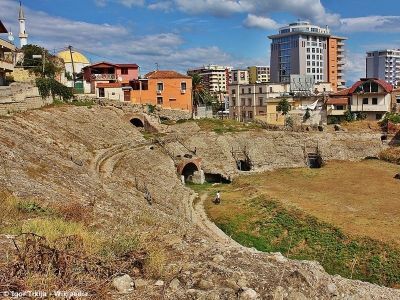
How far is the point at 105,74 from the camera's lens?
85.1m

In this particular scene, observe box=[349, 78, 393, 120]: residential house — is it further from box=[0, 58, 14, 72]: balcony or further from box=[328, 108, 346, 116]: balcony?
box=[0, 58, 14, 72]: balcony

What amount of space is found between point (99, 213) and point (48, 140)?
23221 millimetres

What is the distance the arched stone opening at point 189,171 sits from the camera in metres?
58.8

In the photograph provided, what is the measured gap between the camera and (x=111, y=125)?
5984 cm

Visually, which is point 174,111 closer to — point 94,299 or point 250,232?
point 250,232

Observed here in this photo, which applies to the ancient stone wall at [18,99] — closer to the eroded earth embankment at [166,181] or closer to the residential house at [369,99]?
the eroded earth embankment at [166,181]

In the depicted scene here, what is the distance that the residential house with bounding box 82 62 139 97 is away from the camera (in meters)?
82.8

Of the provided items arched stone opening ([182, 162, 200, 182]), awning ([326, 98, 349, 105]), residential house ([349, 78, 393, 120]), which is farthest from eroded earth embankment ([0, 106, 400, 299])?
awning ([326, 98, 349, 105])

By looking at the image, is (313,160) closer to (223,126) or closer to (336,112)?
(223,126)

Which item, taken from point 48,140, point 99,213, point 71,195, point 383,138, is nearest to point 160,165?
point 48,140

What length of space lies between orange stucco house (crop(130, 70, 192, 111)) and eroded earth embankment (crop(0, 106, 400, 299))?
13523 mm

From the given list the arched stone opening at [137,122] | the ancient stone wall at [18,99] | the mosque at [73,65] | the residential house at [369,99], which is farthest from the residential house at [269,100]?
the ancient stone wall at [18,99]

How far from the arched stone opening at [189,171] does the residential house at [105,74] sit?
30.8m

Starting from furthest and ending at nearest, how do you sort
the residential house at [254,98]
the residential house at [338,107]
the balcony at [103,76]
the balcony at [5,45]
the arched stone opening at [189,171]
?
the residential house at [254,98]
the residential house at [338,107]
the balcony at [103,76]
the arched stone opening at [189,171]
the balcony at [5,45]
